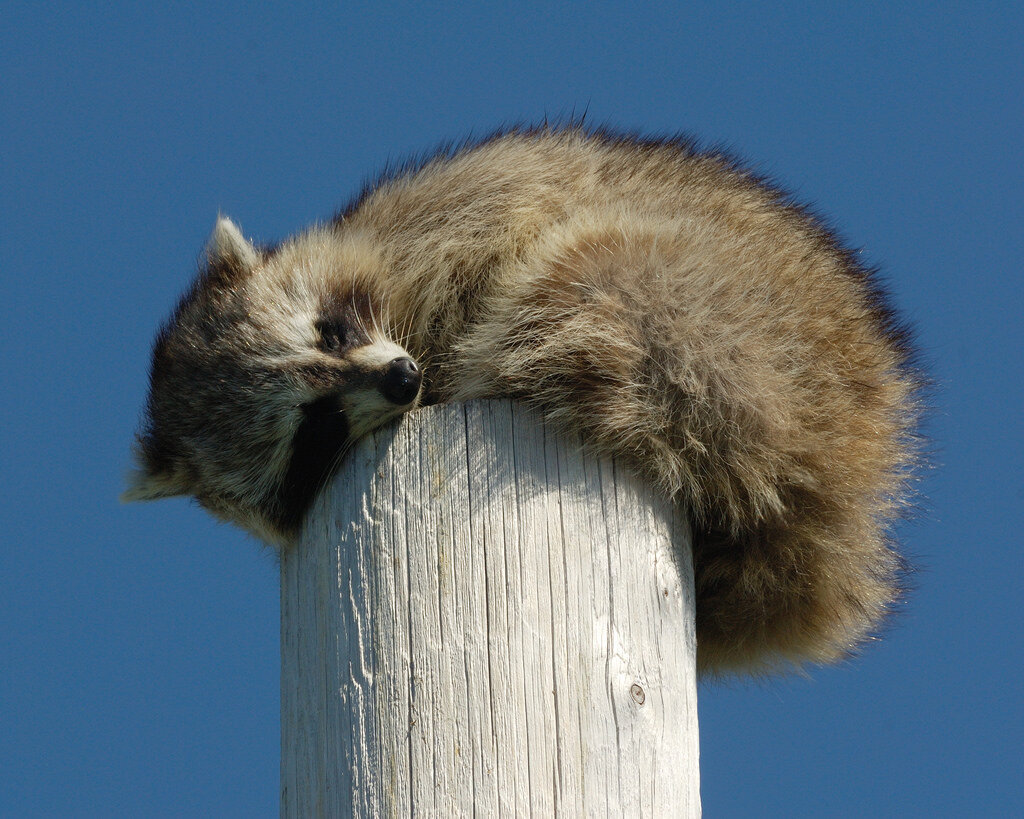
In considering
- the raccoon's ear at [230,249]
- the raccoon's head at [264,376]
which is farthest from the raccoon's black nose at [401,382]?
the raccoon's ear at [230,249]

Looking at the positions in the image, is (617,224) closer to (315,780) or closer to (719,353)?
(719,353)

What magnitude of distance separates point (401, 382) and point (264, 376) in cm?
61

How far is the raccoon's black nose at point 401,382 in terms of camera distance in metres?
3.23

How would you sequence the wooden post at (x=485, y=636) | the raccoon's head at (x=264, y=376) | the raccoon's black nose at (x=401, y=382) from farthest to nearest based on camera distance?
the raccoon's head at (x=264, y=376)
the raccoon's black nose at (x=401, y=382)
the wooden post at (x=485, y=636)

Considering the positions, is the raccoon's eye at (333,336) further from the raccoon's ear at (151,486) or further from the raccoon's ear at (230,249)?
the raccoon's ear at (151,486)

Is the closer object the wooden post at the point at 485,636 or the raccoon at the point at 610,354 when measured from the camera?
the wooden post at the point at 485,636

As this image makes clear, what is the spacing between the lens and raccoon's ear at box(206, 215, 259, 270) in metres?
4.11

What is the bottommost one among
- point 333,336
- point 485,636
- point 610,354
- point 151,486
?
point 485,636

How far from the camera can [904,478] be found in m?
3.47

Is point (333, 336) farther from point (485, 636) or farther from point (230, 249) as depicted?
point (485, 636)

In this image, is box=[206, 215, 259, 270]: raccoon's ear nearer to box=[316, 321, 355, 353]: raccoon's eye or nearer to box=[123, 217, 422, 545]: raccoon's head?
box=[123, 217, 422, 545]: raccoon's head

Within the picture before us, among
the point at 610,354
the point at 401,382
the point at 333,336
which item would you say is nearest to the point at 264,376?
the point at 333,336

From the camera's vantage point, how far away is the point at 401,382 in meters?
3.26

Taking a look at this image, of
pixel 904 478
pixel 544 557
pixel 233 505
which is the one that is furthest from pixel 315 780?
pixel 904 478
